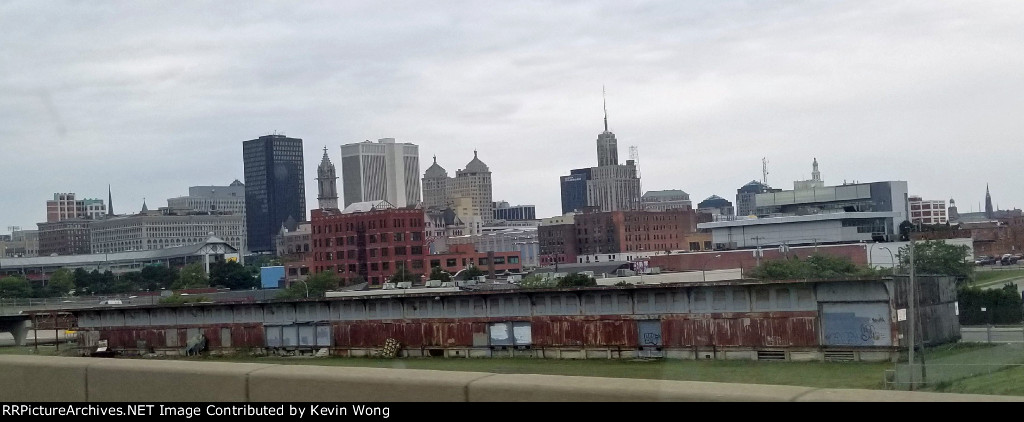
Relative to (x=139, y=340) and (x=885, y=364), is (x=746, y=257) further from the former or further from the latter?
(x=885, y=364)

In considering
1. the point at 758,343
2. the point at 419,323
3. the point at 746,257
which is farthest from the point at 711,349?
the point at 746,257

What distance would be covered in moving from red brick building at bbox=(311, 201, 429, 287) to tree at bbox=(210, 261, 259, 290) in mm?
19021

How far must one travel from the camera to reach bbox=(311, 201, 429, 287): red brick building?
159 m

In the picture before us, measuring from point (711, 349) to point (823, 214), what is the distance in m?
102

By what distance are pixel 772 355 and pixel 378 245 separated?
117324mm

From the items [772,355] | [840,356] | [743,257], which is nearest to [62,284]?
[743,257]

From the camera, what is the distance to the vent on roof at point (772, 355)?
46.8 m

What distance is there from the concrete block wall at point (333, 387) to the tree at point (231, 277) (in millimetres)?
165955

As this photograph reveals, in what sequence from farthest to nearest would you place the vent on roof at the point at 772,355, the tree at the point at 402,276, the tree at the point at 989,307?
the tree at the point at 402,276, the tree at the point at 989,307, the vent on roof at the point at 772,355

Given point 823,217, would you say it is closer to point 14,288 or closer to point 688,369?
point 688,369

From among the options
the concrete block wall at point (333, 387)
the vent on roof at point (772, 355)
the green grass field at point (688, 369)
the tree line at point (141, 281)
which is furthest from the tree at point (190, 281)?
the concrete block wall at point (333, 387)

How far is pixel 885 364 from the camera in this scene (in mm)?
41719

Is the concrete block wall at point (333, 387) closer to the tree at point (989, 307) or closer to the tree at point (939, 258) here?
the tree at point (989, 307)
